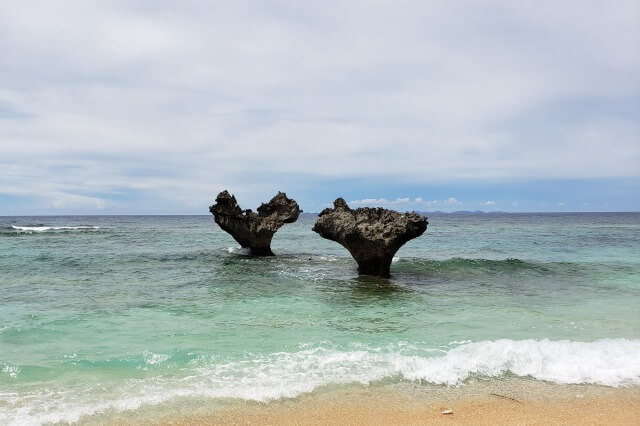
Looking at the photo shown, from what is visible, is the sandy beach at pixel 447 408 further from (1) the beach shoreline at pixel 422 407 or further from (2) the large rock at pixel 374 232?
(2) the large rock at pixel 374 232

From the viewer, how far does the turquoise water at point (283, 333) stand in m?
7.23

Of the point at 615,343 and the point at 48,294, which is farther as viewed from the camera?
the point at 48,294

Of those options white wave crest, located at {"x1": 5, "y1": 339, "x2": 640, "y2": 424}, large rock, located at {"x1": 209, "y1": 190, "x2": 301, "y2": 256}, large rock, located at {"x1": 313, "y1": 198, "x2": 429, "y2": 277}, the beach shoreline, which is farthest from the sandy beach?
large rock, located at {"x1": 209, "y1": 190, "x2": 301, "y2": 256}

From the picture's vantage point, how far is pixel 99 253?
1082 inches

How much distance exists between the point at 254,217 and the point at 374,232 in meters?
10.2

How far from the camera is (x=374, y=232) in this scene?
17.8 m

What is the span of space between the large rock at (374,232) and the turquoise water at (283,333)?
34.8 inches

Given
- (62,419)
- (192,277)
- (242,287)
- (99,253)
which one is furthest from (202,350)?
(99,253)

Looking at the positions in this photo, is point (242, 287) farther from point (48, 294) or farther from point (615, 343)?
point (615, 343)

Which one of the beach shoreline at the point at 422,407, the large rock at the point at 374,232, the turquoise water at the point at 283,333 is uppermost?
the large rock at the point at 374,232

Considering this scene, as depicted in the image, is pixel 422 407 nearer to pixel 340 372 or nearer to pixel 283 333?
pixel 340 372

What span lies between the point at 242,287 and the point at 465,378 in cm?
990

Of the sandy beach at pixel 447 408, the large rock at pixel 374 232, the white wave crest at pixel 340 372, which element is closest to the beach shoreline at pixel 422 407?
the sandy beach at pixel 447 408

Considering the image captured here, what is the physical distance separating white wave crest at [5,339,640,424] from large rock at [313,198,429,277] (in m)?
8.72
